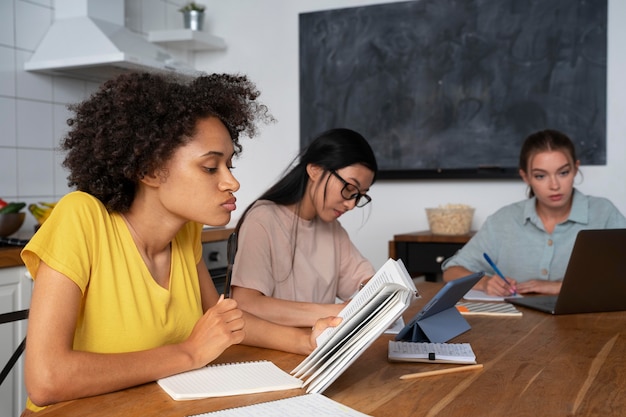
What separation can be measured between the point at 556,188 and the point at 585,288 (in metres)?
0.61

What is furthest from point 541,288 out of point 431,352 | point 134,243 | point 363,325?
point 134,243

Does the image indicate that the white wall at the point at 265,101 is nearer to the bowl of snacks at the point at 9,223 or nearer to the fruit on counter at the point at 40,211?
the fruit on counter at the point at 40,211

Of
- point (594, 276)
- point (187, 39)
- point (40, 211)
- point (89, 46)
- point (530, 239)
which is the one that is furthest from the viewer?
point (187, 39)

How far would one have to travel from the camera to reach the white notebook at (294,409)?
3.26 feet

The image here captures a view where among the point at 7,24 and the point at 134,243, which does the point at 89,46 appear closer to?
the point at 7,24

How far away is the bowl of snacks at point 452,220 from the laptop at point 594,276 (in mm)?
1427

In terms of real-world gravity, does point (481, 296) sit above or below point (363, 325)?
below

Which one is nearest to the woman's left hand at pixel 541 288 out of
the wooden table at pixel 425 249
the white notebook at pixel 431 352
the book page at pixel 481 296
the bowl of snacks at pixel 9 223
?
the book page at pixel 481 296

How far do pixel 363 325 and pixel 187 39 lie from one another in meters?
3.14

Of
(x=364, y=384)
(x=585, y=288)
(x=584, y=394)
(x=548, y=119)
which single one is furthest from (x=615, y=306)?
(x=548, y=119)

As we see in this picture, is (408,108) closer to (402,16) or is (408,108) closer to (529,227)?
(402,16)

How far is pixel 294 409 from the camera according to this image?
1.02 metres

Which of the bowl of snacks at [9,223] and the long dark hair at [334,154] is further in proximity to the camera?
the bowl of snacks at [9,223]

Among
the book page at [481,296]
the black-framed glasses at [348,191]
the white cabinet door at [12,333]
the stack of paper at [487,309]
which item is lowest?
the white cabinet door at [12,333]
